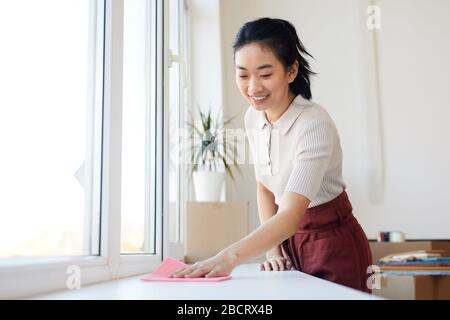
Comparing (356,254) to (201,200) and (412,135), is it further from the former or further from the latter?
(412,135)

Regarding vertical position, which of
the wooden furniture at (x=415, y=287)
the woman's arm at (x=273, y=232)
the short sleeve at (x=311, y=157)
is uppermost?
the short sleeve at (x=311, y=157)

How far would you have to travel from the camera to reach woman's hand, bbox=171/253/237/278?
1.07 meters

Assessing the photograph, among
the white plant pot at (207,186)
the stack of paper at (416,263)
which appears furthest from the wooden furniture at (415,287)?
the white plant pot at (207,186)

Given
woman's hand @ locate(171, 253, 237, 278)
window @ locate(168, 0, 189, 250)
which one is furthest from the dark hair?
window @ locate(168, 0, 189, 250)

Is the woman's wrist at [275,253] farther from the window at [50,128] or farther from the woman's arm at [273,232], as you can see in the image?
the window at [50,128]

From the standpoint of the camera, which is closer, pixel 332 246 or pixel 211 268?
pixel 211 268

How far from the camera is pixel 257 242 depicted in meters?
1.18

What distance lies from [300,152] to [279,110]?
206 mm

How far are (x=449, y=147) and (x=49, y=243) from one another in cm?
308

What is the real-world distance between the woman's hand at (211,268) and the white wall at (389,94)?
7.92 feet

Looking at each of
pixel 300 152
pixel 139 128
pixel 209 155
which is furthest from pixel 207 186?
pixel 300 152

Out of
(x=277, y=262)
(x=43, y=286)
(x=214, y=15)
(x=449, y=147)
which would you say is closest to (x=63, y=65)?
(x=43, y=286)

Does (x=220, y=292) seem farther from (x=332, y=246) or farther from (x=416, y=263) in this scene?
(x=416, y=263)

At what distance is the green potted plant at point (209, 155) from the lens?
9.68 feet
